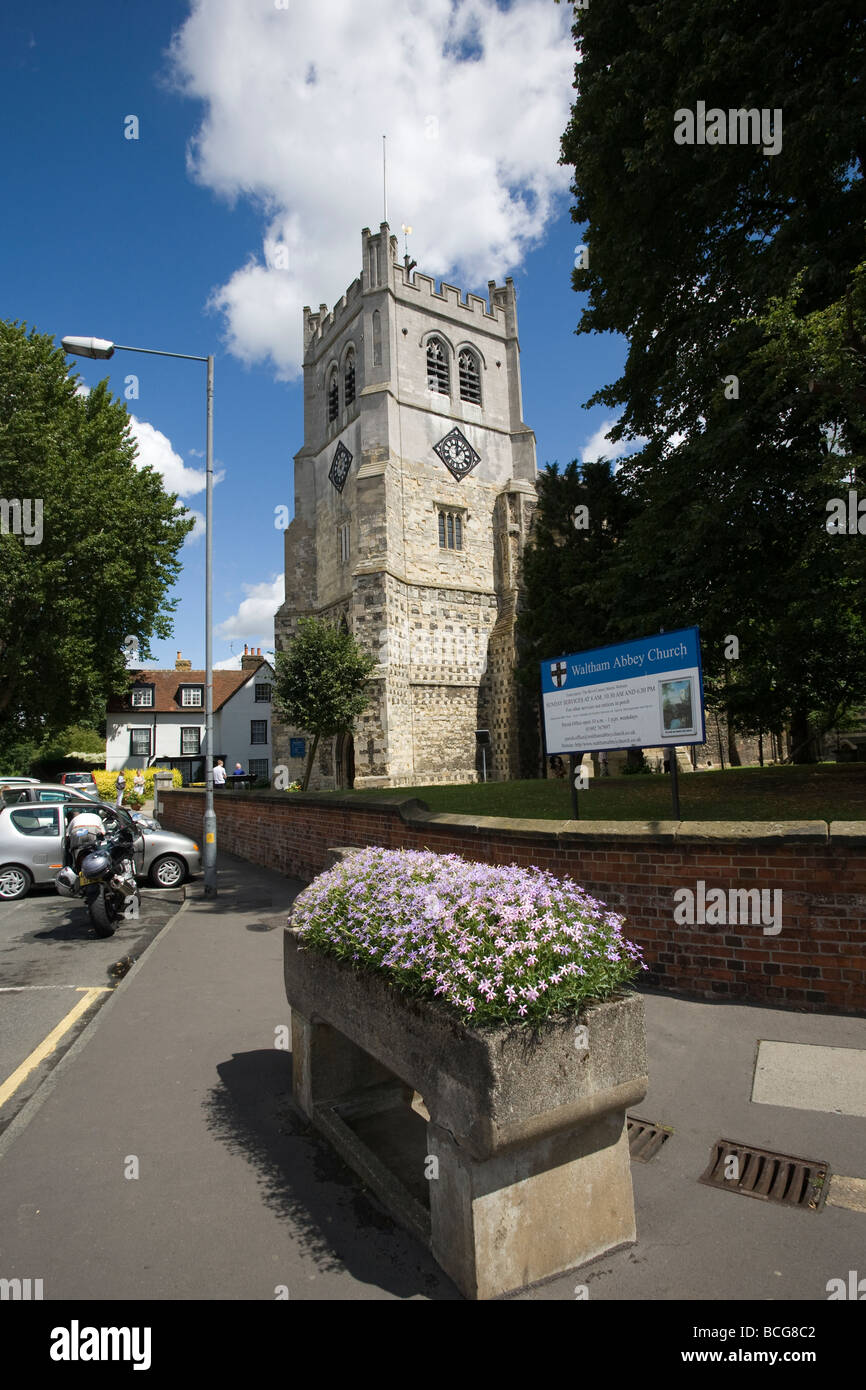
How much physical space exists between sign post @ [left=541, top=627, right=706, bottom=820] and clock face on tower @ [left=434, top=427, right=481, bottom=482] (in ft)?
84.1

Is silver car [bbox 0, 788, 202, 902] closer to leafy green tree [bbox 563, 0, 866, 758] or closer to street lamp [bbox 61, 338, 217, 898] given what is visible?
street lamp [bbox 61, 338, 217, 898]

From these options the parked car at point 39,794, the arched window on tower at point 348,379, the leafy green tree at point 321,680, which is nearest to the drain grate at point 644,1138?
the parked car at point 39,794

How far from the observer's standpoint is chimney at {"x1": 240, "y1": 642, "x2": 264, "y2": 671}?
155 feet

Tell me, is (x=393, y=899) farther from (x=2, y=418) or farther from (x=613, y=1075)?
(x=2, y=418)

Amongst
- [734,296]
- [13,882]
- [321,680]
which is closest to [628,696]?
[734,296]

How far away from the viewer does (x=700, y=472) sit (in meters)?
10.2

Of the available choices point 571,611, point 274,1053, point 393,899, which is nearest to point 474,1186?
point 393,899

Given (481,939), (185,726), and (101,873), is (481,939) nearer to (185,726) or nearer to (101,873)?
(101,873)

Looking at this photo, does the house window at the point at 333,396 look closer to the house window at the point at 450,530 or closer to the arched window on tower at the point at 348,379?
the arched window on tower at the point at 348,379

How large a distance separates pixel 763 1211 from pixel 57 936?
9215 mm

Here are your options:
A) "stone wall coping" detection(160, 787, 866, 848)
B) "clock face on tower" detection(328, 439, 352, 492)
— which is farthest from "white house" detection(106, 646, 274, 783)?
"stone wall coping" detection(160, 787, 866, 848)

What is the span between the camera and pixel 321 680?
2488 cm

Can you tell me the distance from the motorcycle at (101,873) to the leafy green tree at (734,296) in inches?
331

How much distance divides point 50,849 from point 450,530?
22227mm
